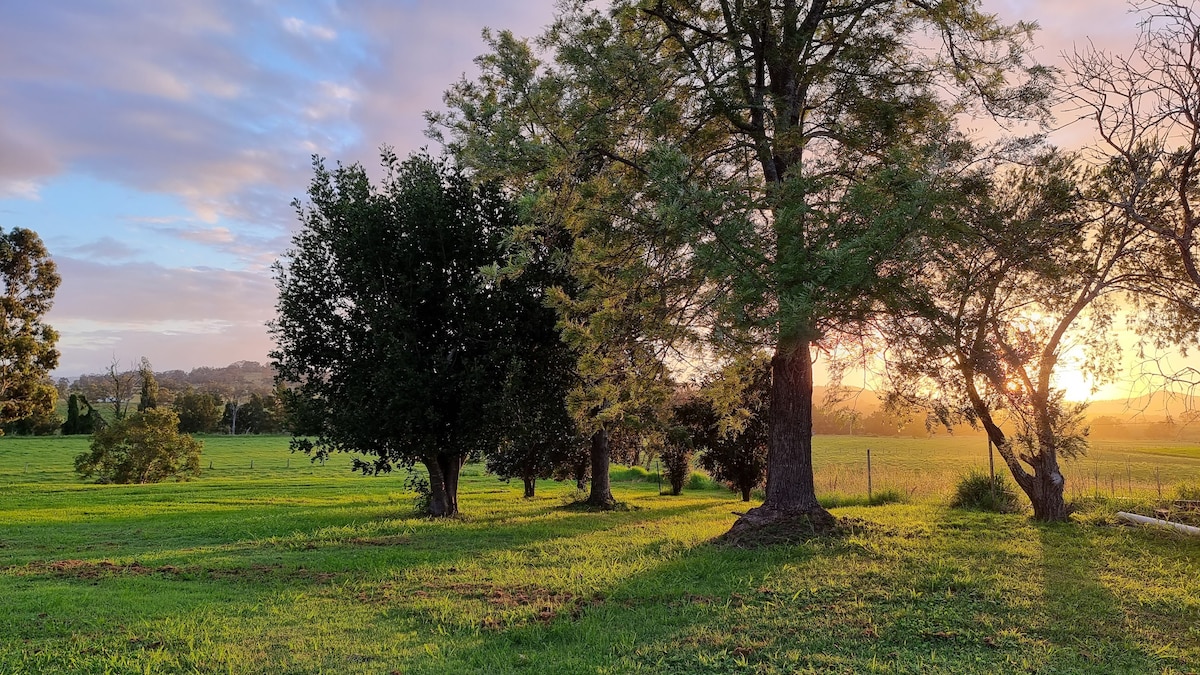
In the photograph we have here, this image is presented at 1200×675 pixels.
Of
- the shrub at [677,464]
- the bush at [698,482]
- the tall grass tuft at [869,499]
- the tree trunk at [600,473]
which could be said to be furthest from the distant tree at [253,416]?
the tall grass tuft at [869,499]

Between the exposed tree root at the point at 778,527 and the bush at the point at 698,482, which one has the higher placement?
the exposed tree root at the point at 778,527

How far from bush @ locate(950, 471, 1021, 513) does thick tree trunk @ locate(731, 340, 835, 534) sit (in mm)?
6844

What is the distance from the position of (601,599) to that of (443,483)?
10.2 m

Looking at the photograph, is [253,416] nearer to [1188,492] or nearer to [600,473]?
[600,473]

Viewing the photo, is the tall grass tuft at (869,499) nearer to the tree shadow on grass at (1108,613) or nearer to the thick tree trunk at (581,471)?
the thick tree trunk at (581,471)

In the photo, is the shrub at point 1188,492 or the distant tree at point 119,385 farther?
the distant tree at point 119,385

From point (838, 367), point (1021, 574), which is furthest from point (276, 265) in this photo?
point (1021, 574)

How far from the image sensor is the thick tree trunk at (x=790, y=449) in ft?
38.5

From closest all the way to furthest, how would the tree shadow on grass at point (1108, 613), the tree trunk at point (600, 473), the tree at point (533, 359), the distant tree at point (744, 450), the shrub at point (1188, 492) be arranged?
the tree shadow on grass at point (1108, 613) → the shrub at point (1188, 492) → the tree at point (533, 359) → the tree trunk at point (600, 473) → the distant tree at point (744, 450)

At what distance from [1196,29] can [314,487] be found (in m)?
33.9

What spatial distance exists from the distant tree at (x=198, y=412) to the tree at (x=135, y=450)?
40.8m

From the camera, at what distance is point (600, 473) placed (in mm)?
20344

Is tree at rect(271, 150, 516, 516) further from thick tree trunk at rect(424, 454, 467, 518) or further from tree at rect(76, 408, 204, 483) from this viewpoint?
tree at rect(76, 408, 204, 483)

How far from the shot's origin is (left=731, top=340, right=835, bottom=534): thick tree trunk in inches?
462
